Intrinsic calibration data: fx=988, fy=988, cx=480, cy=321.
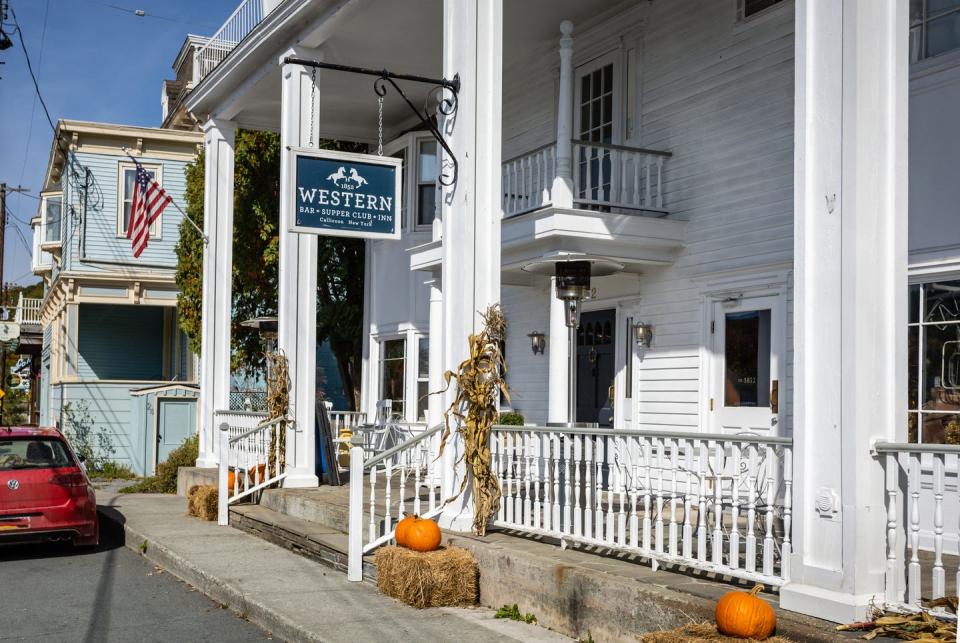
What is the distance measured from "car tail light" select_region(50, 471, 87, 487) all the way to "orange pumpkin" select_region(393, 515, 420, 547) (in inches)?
187

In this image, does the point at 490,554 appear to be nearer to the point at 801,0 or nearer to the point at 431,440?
the point at 431,440

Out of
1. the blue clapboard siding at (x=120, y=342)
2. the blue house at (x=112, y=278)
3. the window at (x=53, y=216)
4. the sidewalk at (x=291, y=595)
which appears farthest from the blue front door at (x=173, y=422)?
the sidewalk at (x=291, y=595)

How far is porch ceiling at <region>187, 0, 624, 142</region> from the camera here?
12.3 metres

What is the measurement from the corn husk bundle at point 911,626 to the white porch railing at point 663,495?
0.64m

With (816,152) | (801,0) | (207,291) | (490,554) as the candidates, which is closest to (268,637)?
(490,554)

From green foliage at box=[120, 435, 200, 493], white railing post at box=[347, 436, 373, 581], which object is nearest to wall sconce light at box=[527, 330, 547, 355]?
white railing post at box=[347, 436, 373, 581]

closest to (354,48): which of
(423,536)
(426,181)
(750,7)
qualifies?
(426,181)

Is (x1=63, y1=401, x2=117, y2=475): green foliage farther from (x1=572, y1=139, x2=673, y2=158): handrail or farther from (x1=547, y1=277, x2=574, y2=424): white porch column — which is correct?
(x1=572, y1=139, x2=673, y2=158): handrail

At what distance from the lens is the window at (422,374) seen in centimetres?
1638

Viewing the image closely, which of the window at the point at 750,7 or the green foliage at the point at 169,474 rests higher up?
the window at the point at 750,7

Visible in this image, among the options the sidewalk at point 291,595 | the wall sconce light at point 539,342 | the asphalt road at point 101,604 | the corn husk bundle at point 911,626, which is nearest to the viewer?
the corn husk bundle at point 911,626

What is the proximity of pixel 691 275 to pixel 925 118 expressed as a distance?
315cm

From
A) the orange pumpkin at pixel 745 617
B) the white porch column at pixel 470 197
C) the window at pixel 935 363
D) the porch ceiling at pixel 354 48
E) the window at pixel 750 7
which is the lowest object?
the orange pumpkin at pixel 745 617

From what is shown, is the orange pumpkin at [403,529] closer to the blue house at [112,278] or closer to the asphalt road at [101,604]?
the asphalt road at [101,604]
